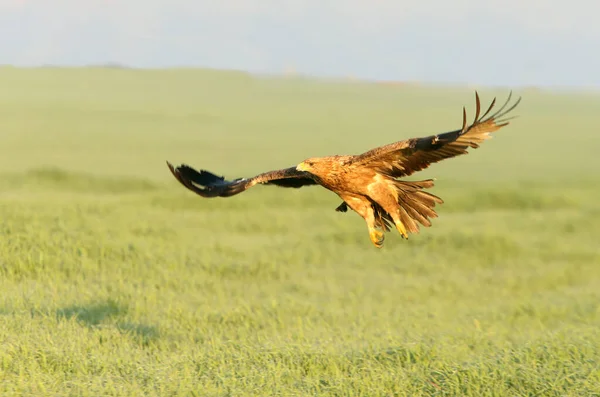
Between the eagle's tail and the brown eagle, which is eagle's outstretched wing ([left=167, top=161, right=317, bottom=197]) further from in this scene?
the eagle's tail

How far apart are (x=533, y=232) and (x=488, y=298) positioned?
18.9ft

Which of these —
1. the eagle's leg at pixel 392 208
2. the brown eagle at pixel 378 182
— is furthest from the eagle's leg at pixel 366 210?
the eagle's leg at pixel 392 208

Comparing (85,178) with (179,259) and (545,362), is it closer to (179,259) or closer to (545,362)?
(179,259)

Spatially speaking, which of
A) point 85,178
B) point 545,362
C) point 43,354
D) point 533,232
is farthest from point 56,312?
point 85,178

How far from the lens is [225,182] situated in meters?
8.22

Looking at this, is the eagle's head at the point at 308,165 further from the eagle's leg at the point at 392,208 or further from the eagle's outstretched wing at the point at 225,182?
the eagle's leg at the point at 392,208

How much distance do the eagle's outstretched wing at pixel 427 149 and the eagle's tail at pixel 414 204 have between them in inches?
5.5

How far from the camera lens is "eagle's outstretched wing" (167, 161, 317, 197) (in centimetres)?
762

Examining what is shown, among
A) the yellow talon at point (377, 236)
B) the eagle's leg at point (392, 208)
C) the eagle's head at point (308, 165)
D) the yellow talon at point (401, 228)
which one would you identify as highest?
the eagle's head at point (308, 165)

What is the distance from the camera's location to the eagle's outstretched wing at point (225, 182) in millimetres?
7621

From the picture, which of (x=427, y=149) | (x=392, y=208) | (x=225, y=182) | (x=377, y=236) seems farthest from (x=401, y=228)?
(x=225, y=182)

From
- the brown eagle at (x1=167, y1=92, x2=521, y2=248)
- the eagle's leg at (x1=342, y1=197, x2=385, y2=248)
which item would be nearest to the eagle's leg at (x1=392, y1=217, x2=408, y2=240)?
the brown eagle at (x1=167, y1=92, x2=521, y2=248)

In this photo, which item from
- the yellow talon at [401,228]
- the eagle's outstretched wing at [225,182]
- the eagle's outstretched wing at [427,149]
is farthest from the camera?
the eagle's outstretched wing at [225,182]

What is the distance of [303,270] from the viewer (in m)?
14.6
